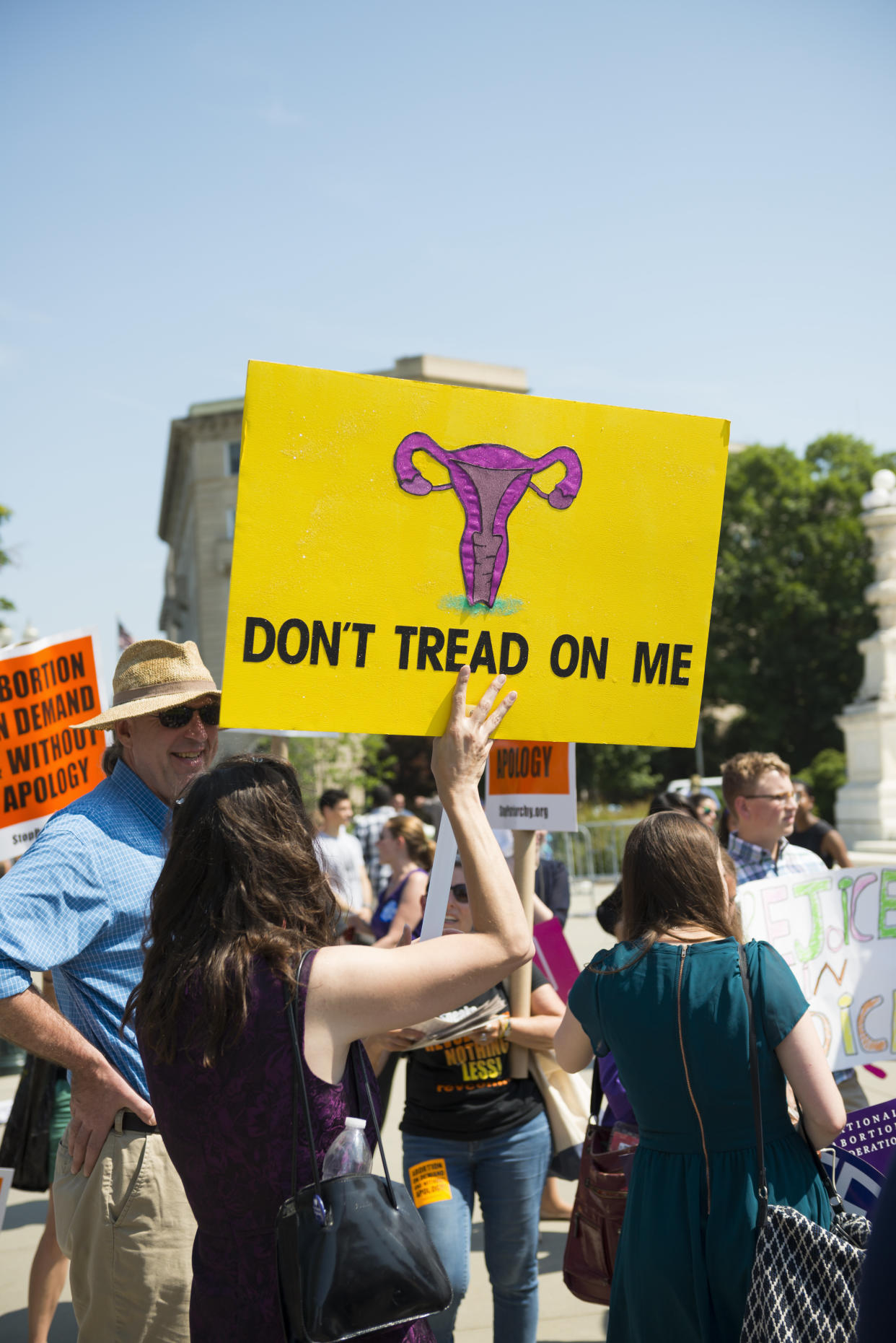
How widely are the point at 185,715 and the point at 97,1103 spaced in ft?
3.28

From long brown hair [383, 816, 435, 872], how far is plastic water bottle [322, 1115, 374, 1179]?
523 cm

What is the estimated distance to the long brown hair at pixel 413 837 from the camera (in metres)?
7.27

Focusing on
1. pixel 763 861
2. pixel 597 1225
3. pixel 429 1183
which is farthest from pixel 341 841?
pixel 597 1225

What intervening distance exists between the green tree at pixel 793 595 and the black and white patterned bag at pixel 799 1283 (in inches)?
1689

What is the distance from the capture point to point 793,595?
145ft

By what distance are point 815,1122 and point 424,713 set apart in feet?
4.35

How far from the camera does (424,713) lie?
239 centimetres

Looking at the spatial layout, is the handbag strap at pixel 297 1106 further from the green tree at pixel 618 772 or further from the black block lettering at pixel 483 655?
the green tree at pixel 618 772

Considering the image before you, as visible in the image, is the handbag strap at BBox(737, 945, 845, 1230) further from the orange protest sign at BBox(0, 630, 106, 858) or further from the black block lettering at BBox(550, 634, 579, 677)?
→ the orange protest sign at BBox(0, 630, 106, 858)

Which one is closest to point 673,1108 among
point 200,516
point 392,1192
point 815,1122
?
point 815,1122

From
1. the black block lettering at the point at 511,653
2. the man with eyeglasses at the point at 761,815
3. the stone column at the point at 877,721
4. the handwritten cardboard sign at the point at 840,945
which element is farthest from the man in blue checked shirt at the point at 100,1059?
the stone column at the point at 877,721

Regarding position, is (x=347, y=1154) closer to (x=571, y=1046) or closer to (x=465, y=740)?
(x=465, y=740)

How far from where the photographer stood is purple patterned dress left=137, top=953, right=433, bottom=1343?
1928 mm

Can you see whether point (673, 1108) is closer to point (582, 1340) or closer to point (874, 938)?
point (874, 938)
